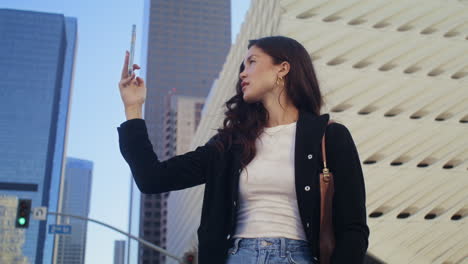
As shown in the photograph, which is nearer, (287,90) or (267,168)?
(267,168)

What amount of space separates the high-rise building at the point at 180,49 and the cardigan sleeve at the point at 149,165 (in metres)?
143

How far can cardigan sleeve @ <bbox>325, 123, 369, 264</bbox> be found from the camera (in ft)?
8.50

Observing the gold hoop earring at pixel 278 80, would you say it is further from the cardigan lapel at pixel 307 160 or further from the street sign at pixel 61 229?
the street sign at pixel 61 229

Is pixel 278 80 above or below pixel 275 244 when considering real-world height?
above

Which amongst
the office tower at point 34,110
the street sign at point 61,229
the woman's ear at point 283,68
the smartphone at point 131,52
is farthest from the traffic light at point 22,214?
the office tower at point 34,110

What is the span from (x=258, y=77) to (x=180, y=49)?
163425mm

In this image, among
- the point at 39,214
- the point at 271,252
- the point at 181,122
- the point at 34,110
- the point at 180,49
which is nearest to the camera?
the point at 271,252

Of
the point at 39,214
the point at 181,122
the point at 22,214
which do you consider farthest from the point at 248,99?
the point at 181,122

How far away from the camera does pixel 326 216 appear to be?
2.72 meters

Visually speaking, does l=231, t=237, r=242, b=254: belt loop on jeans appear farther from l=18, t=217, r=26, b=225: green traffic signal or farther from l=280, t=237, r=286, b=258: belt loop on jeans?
l=18, t=217, r=26, b=225: green traffic signal

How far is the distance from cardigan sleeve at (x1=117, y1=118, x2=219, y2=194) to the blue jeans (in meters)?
0.55

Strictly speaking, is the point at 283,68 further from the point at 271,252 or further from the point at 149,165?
the point at 271,252

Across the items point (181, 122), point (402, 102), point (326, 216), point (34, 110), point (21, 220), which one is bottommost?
point (326, 216)

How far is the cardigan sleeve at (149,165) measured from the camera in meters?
2.92
